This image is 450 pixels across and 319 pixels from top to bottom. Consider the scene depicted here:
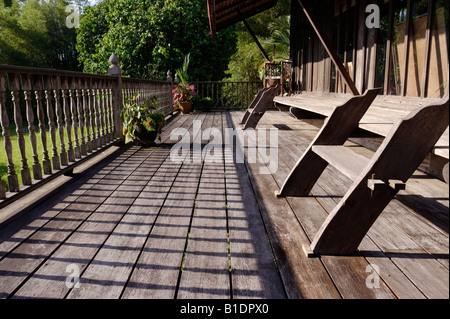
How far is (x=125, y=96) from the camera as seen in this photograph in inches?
198

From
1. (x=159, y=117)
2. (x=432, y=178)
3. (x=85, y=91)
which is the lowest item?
(x=432, y=178)

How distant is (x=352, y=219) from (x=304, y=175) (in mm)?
855

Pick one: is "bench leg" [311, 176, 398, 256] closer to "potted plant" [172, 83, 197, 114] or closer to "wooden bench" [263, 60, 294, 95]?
"wooden bench" [263, 60, 294, 95]

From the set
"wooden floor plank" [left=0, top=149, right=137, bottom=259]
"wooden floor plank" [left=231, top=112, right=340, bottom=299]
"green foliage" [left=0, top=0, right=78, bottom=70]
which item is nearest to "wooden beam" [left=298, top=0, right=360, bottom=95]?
"wooden floor plank" [left=231, top=112, right=340, bottom=299]

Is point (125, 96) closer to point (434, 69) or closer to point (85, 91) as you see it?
point (85, 91)

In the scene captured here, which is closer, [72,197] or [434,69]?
[72,197]

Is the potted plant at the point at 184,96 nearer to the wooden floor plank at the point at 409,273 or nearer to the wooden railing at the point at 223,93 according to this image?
the wooden railing at the point at 223,93

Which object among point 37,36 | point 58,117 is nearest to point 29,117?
point 58,117

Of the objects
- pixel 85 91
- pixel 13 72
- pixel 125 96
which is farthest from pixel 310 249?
pixel 125 96

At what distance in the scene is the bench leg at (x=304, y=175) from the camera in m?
2.32

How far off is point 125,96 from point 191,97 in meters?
5.73

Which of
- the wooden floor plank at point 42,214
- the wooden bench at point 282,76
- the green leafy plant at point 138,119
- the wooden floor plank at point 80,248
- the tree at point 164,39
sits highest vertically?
the tree at point 164,39

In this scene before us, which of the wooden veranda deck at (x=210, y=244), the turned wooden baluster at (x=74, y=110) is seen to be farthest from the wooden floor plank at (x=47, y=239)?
the turned wooden baluster at (x=74, y=110)

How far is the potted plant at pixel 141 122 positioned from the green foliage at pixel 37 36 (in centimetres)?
1586
